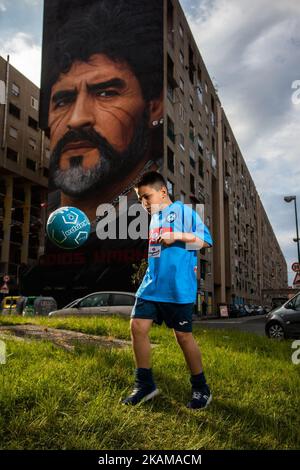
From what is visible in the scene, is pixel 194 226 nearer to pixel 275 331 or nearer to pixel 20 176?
pixel 275 331

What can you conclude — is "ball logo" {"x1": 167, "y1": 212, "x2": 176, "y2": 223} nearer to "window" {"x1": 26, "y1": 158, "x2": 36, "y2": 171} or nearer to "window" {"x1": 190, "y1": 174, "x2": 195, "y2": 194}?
"window" {"x1": 190, "y1": 174, "x2": 195, "y2": 194}

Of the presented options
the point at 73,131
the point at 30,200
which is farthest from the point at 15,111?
the point at 73,131

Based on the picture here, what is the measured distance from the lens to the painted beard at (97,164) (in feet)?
111

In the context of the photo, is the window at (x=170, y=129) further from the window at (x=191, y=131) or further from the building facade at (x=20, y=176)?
the building facade at (x=20, y=176)

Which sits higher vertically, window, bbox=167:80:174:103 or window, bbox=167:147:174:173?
window, bbox=167:80:174:103

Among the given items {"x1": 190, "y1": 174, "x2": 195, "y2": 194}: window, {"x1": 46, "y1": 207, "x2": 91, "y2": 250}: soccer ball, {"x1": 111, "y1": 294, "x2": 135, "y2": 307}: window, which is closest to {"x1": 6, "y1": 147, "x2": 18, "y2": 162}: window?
{"x1": 190, "y1": 174, "x2": 195, "y2": 194}: window

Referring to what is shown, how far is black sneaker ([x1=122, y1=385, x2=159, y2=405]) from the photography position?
10.00 feet

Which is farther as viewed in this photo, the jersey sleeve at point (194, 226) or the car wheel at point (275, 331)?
the car wheel at point (275, 331)

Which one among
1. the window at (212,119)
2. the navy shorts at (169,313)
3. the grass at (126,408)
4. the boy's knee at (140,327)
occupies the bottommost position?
the grass at (126,408)

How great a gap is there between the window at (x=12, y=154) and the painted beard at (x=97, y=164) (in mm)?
12978

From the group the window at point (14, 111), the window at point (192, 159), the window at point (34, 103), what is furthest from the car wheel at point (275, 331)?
the window at point (34, 103)

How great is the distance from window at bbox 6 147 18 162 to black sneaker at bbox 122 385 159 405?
47772mm

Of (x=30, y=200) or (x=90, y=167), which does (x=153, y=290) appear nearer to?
(x=90, y=167)

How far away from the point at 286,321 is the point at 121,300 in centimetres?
505
